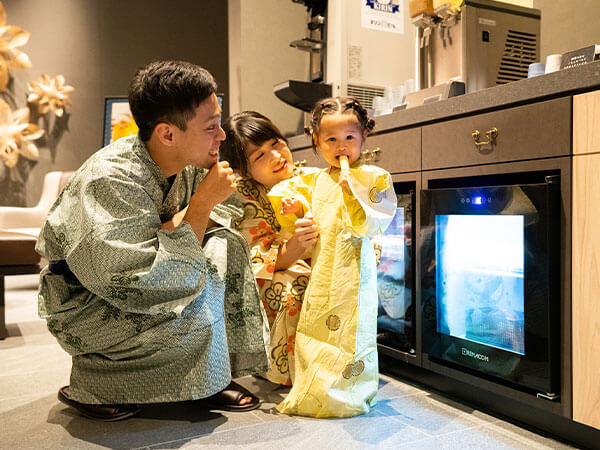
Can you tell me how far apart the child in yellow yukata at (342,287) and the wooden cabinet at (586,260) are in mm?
503

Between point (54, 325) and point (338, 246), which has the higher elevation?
point (338, 246)

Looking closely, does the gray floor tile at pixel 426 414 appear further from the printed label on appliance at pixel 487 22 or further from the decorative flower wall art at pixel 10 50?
the decorative flower wall art at pixel 10 50

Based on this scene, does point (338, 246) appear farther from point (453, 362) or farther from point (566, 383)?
point (566, 383)

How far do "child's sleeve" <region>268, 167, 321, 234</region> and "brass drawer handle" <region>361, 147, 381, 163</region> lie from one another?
35cm

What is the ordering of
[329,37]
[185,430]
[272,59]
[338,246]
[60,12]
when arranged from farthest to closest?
[60,12] → [272,59] → [329,37] → [338,246] → [185,430]

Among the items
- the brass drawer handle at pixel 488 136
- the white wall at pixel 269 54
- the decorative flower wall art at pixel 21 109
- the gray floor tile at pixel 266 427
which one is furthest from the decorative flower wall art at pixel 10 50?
the brass drawer handle at pixel 488 136

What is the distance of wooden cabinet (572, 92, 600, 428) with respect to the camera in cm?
132

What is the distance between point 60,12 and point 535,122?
197 inches

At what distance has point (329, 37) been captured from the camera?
275 centimetres

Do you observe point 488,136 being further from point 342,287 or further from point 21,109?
point 21,109

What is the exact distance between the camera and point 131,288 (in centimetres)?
142

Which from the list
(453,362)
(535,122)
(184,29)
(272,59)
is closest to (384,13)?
(272,59)

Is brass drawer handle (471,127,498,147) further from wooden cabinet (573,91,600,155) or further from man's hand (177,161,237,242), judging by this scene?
man's hand (177,161,237,242)

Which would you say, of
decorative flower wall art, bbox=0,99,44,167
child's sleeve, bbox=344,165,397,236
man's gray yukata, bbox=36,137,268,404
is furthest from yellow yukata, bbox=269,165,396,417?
decorative flower wall art, bbox=0,99,44,167
